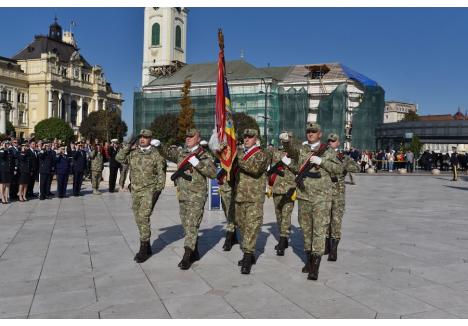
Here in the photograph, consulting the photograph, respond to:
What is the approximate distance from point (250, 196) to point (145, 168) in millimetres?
1706

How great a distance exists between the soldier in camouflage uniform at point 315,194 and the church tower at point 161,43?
109 meters

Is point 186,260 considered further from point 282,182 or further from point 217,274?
point 282,182

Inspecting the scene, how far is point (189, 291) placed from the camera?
604cm

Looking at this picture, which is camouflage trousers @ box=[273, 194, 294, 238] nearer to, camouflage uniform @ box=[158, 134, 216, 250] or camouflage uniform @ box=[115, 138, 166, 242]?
camouflage uniform @ box=[158, 134, 216, 250]

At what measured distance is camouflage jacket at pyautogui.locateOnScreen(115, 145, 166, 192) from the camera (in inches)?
305

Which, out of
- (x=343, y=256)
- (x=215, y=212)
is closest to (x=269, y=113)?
(x=215, y=212)

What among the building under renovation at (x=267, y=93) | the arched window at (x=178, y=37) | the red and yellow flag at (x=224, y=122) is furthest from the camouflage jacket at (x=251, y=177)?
the arched window at (x=178, y=37)

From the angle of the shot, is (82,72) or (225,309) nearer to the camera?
(225,309)

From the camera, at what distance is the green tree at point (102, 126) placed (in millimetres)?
90331

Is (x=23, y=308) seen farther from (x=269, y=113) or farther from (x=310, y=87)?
(x=310, y=87)

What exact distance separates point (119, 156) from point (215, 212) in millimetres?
6043

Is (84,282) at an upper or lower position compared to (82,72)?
lower

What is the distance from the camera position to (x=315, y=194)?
6.73 metres

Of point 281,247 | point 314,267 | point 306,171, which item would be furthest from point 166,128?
point 314,267
